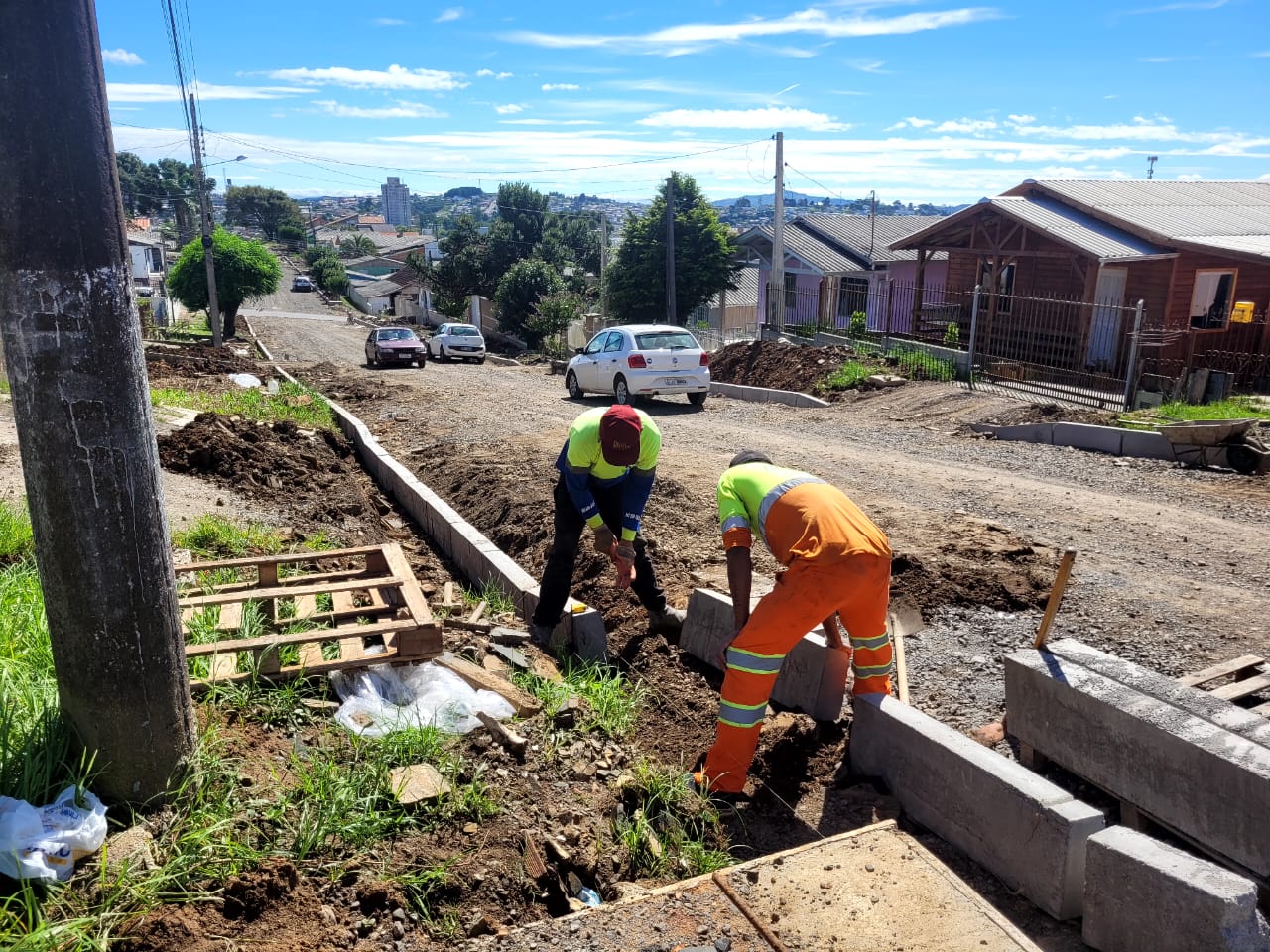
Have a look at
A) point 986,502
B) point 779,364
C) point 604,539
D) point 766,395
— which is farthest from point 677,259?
point 604,539

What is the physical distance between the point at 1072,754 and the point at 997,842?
856 mm

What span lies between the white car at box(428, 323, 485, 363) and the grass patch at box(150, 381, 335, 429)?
13.0 m

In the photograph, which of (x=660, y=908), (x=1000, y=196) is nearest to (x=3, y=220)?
(x=660, y=908)

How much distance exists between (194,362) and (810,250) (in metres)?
22.8

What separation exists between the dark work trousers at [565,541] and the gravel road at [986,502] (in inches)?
84.3

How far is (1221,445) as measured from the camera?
10.9m

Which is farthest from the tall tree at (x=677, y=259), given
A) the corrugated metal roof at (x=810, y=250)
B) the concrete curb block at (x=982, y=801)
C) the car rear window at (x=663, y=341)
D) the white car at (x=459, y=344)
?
the concrete curb block at (x=982, y=801)

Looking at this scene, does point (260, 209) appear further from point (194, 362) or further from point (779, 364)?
point (779, 364)

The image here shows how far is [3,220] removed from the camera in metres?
2.83

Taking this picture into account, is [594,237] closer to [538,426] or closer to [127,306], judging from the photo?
[538,426]

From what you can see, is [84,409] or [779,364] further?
[779,364]

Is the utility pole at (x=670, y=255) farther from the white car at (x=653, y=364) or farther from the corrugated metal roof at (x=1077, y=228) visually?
the white car at (x=653, y=364)

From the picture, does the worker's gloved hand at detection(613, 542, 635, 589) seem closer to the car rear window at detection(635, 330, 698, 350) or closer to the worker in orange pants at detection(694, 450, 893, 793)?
the worker in orange pants at detection(694, 450, 893, 793)

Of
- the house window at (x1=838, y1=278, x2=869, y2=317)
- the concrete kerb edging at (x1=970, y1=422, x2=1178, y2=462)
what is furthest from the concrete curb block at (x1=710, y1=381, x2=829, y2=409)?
the house window at (x1=838, y1=278, x2=869, y2=317)
